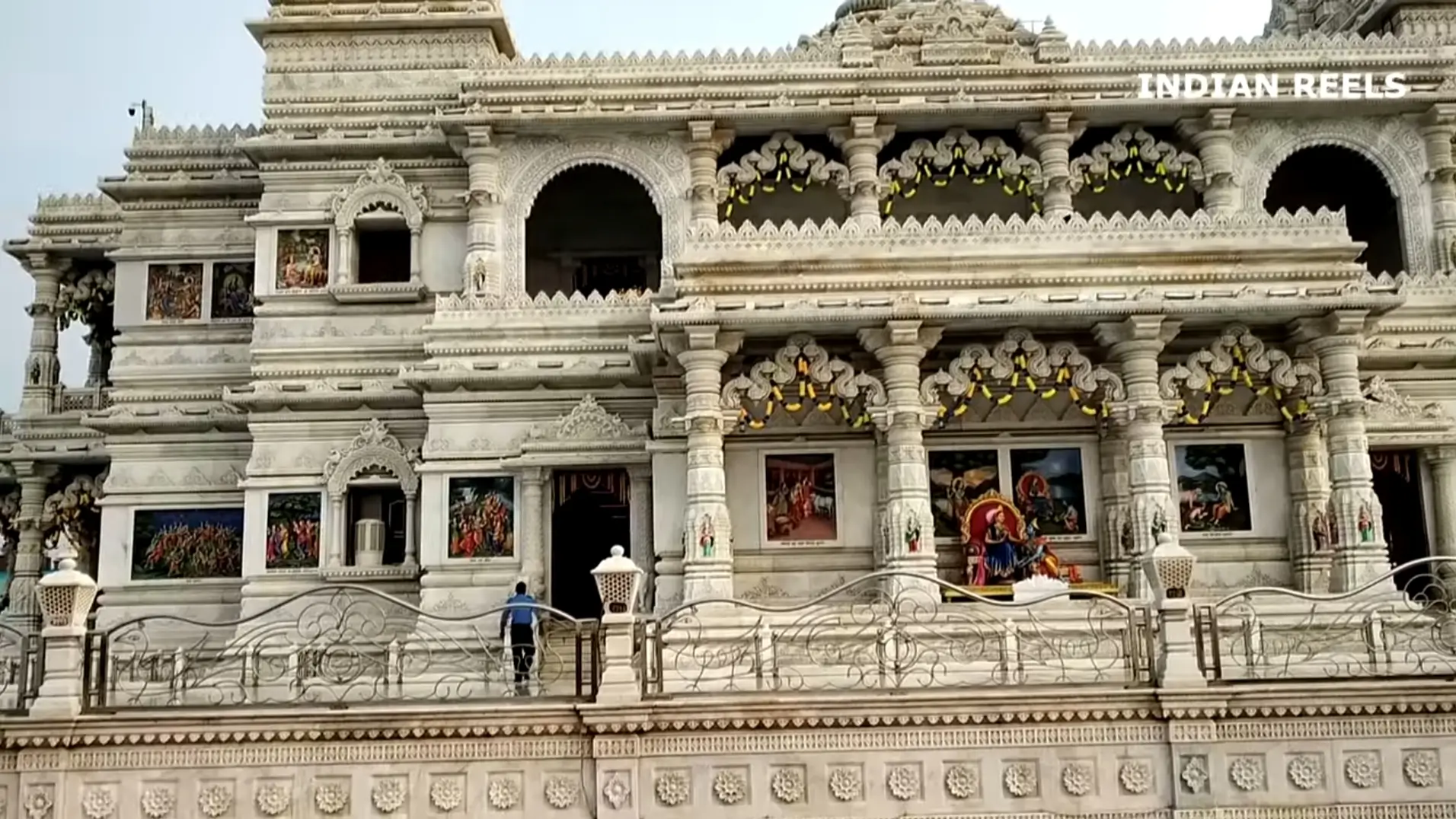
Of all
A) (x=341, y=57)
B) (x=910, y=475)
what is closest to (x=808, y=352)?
(x=910, y=475)

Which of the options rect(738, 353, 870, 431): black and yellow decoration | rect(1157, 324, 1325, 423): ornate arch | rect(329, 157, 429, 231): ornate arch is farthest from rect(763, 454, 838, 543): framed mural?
rect(329, 157, 429, 231): ornate arch

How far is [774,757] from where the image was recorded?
1009 centimetres

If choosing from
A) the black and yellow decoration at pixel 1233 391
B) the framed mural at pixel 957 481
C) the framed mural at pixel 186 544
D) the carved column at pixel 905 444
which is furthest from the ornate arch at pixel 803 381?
the framed mural at pixel 186 544

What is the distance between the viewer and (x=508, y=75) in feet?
67.5

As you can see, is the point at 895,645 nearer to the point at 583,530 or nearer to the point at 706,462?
the point at 706,462

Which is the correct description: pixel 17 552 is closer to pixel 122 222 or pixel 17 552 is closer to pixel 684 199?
pixel 122 222

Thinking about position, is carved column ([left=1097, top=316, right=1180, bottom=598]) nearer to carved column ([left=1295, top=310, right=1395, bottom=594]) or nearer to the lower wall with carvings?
carved column ([left=1295, top=310, right=1395, bottom=594])

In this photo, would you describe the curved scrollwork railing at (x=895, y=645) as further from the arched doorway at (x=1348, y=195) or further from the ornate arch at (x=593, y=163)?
the arched doorway at (x=1348, y=195)

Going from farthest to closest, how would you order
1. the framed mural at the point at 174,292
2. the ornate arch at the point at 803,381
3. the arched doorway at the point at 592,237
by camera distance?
the arched doorway at the point at 592,237, the framed mural at the point at 174,292, the ornate arch at the point at 803,381

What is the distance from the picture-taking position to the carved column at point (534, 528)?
1836 cm

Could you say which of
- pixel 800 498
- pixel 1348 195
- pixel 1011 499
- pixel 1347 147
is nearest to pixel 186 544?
pixel 800 498

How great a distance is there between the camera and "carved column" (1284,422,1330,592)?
17141 mm

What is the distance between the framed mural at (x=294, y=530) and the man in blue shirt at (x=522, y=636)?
5900mm

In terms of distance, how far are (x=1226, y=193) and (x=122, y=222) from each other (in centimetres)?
1839
